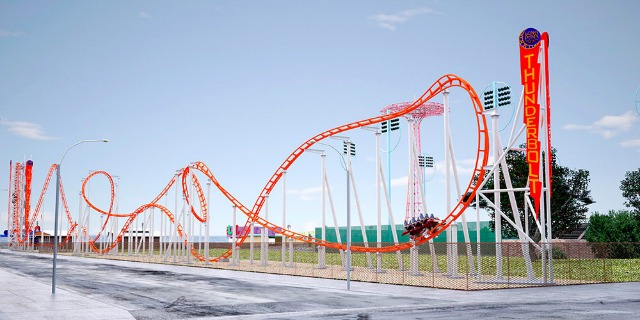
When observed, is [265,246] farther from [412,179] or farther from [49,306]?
[49,306]

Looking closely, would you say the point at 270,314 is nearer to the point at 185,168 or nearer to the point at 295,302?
the point at 295,302

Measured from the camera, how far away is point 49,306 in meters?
22.1

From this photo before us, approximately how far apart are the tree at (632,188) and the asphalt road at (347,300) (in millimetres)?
57007

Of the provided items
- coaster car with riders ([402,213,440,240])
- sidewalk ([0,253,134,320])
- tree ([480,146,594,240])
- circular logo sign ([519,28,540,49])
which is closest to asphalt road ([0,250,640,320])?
sidewalk ([0,253,134,320])

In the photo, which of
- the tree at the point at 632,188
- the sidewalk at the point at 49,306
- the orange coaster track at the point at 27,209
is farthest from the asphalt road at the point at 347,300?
the orange coaster track at the point at 27,209

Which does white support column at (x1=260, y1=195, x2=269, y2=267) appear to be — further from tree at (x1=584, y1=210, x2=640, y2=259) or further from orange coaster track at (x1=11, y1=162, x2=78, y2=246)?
orange coaster track at (x1=11, y1=162, x2=78, y2=246)

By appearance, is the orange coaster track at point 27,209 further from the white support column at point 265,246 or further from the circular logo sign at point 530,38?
the circular logo sign at point 530,38

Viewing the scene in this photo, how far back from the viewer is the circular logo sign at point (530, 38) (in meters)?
32.1

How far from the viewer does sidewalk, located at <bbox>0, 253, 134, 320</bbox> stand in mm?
19562

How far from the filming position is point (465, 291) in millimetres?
27703

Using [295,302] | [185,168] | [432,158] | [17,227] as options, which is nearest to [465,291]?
[295,302]

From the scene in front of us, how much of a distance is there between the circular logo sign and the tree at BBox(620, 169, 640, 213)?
59.5m

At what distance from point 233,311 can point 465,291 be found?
11.6m

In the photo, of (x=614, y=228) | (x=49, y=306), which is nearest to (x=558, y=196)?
(x=614, y=228)
